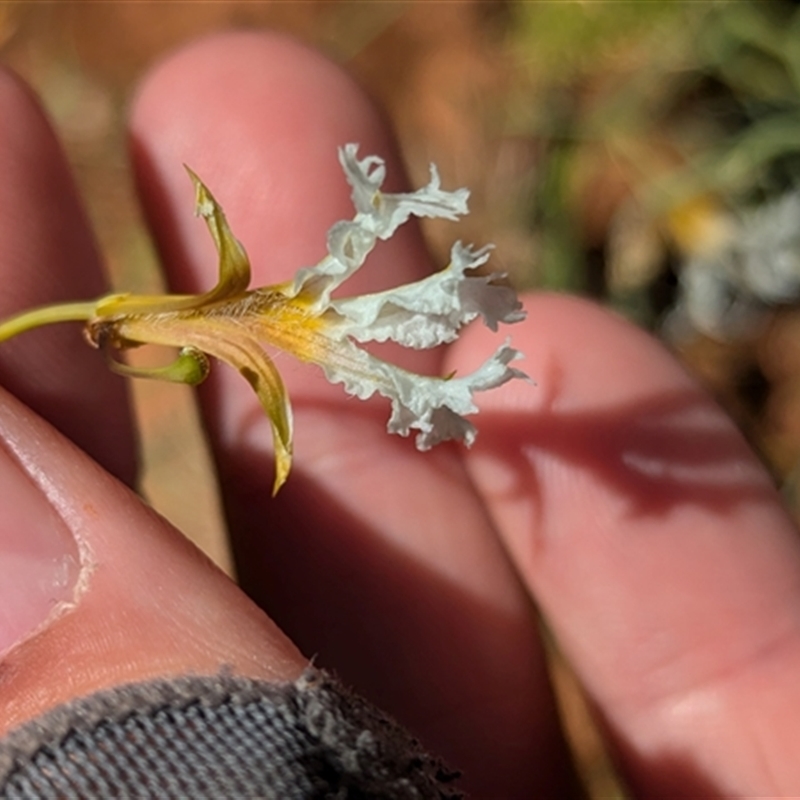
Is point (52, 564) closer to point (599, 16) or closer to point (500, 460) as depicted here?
point (500, 460)

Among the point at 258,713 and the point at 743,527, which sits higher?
the point at 258,713

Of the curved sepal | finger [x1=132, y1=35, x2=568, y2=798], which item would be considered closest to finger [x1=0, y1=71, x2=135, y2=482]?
finger [x1=132, y1=35, x2=568, y2=798]

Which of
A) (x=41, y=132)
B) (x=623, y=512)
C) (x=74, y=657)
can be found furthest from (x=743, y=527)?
(x=41, y=132)

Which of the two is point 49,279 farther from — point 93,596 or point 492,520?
point 492,520

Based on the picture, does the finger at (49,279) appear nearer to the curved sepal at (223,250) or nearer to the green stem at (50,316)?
the green stem at (50,316)

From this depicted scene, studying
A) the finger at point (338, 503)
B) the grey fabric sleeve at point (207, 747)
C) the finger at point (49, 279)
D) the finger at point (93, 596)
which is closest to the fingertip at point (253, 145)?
the finger at point (338, 503)

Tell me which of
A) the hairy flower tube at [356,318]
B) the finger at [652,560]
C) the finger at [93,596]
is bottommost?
the finger at [652,560]

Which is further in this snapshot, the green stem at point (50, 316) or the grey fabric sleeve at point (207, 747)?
the green stem at point (50, 316)
